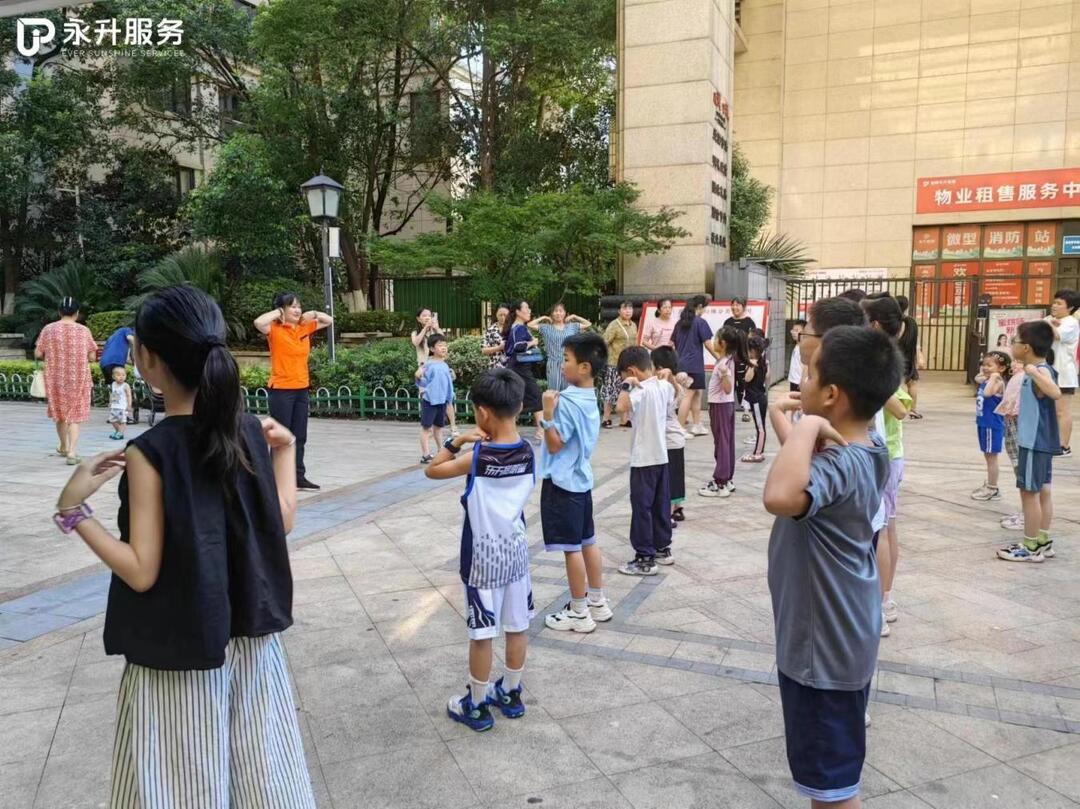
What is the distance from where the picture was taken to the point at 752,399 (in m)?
8.64

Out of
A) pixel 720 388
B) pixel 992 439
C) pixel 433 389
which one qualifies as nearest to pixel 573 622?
pixel 720 388

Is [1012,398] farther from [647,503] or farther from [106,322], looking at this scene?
[106,322]

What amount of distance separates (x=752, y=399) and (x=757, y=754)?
5981mm

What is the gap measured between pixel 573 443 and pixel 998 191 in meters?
18.3

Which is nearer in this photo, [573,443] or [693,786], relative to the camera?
[693,786]

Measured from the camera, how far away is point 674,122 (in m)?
12.6

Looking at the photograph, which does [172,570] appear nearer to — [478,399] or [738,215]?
[478,399]

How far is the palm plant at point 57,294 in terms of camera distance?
61.8 ft

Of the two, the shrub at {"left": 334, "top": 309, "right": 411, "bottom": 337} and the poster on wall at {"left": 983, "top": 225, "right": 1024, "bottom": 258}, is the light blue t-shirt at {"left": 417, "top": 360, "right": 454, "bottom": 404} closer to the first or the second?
the shrub at {"left": 334, "top": 309, "right": 411, "bottom": 337}

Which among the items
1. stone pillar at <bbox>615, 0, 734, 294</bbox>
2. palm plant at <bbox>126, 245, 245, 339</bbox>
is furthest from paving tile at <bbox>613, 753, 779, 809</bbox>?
palm plant at <bbox>126, 245, 245, 339</bbox>

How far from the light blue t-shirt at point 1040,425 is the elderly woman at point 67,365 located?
798 centimetres

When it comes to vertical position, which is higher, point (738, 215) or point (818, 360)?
point (738, 215)

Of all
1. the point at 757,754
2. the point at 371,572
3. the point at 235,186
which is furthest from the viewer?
the point at 235,186

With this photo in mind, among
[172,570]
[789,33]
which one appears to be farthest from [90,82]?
[172,570]
